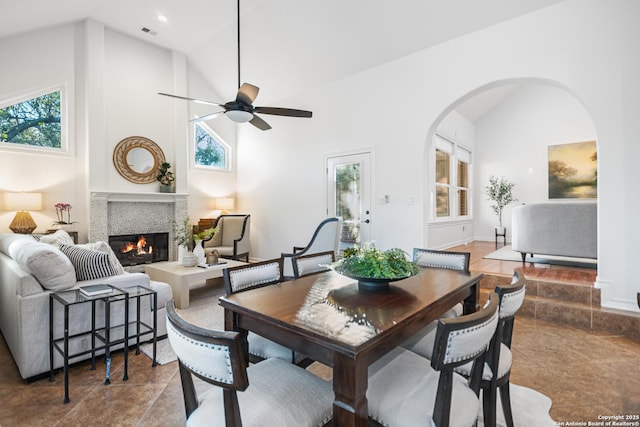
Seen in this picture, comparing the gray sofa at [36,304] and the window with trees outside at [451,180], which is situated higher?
the window with trees outside at [451,180]

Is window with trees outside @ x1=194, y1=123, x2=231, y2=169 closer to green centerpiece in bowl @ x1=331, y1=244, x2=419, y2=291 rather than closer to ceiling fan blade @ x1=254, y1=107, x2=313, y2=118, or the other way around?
ceiling fan blade @ x1=254, y1=107, x2=313, y2=118

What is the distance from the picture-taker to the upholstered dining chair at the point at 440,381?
1.03 meters

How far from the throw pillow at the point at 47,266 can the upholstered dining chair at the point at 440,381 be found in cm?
225

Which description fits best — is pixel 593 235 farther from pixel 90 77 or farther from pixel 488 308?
pixel 90 77

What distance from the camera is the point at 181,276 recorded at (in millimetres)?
3740

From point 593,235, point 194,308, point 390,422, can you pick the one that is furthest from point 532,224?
point 194,308

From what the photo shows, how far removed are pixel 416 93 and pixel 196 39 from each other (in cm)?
398

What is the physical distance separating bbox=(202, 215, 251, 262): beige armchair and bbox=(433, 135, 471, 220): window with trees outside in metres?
3.51

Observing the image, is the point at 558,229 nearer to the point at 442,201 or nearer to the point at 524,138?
the point at 442,201

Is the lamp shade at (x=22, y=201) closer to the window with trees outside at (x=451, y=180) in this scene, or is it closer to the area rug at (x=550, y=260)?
the window with trees outside at (x=451, y=180)

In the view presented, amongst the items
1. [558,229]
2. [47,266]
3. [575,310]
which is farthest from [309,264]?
[558,229]

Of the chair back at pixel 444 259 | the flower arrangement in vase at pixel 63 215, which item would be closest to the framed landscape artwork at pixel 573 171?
the chair back at pixel 444 259

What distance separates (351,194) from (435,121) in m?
1.66

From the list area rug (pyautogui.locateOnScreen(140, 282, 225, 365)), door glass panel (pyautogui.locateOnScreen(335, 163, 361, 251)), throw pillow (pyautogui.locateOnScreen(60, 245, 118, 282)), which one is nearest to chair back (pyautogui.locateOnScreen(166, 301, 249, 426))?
area rug (pyautogui.locateOnScreen(140, 282, 225, 365))
